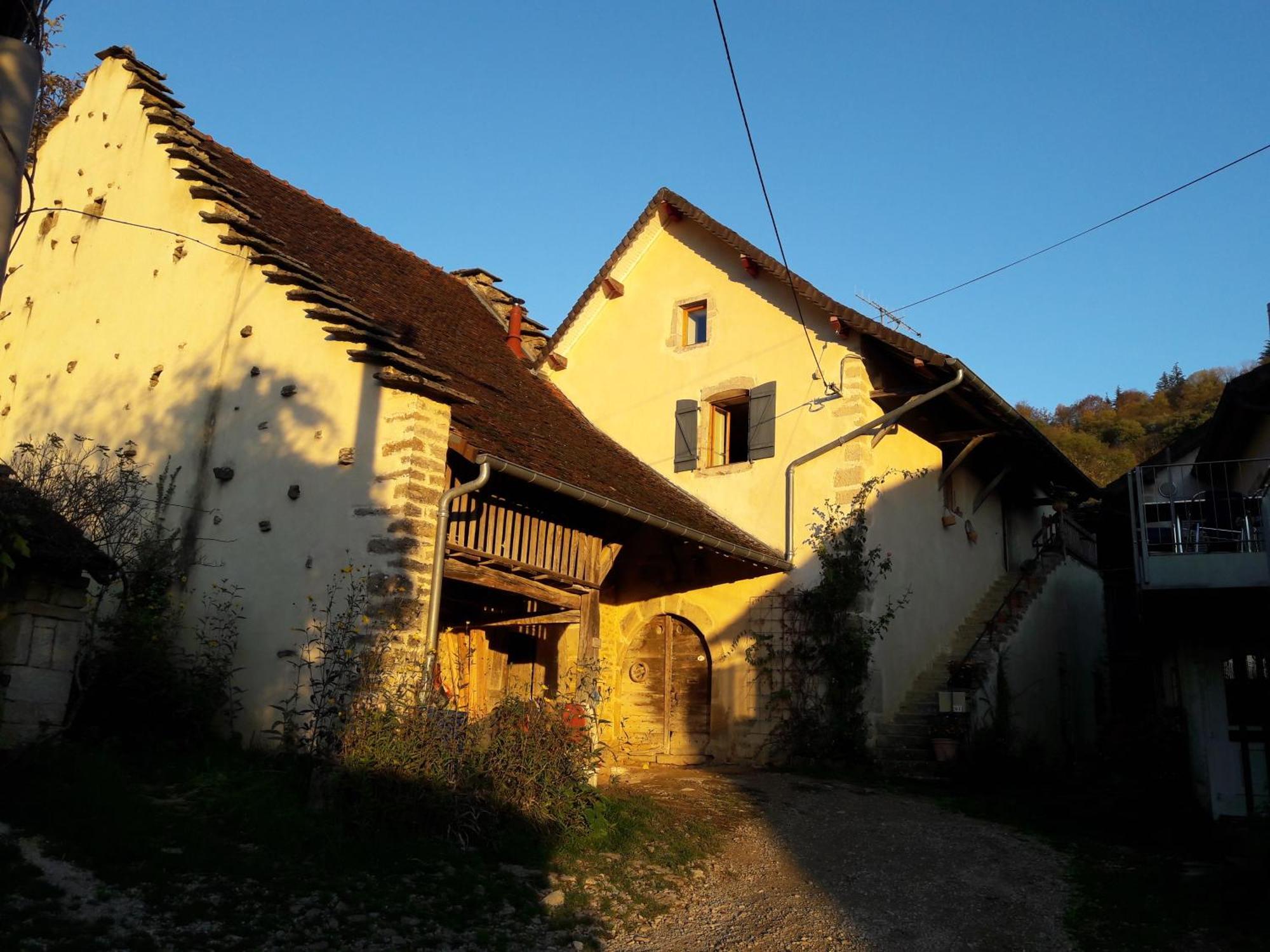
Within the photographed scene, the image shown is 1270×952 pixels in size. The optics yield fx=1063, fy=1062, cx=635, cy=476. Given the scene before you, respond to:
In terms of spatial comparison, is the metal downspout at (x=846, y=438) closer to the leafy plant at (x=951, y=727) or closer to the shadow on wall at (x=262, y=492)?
the leafy plant at (x=951, y=727)

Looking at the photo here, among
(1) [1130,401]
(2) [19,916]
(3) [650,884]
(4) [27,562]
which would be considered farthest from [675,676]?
(1) [1130,401]

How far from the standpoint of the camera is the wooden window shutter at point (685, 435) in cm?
1412

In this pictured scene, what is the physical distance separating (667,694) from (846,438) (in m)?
3.94

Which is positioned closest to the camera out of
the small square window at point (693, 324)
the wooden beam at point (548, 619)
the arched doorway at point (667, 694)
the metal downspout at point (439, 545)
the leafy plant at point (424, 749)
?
the leafy plant at point (424, 749)

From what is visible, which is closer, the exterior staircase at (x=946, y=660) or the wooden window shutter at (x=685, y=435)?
the exterior staircase at (x=946, y=660)

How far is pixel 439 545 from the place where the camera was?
28.6 ft

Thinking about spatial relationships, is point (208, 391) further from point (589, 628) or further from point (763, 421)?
point (763, 421)

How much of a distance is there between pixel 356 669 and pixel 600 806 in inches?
83.5

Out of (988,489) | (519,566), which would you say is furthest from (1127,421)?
(519,566)

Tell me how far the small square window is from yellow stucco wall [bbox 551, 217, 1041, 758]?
0.44ft

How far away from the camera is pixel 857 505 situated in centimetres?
1274

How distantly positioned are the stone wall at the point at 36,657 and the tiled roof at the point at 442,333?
3166 millimetres

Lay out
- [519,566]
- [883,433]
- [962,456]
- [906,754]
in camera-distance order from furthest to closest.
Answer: [962,456], [883,433], [906,754], [519,566]

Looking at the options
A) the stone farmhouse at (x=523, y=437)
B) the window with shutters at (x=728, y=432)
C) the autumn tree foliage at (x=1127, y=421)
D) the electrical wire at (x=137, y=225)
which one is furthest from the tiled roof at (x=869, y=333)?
the autumn tree foliage at (x=1127, y=421)
